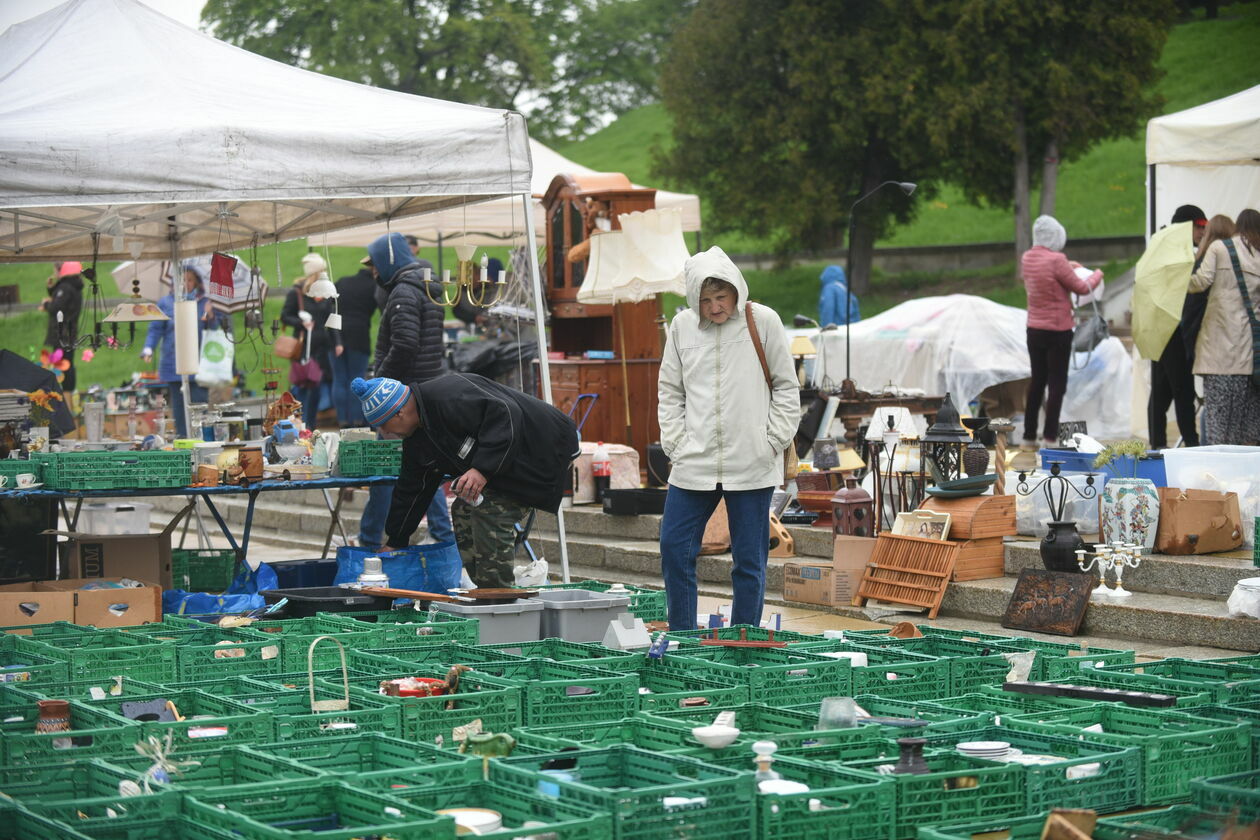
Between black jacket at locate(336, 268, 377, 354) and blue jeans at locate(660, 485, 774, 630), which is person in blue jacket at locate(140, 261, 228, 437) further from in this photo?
blue jeans at locate(660, 485, 774, 630)

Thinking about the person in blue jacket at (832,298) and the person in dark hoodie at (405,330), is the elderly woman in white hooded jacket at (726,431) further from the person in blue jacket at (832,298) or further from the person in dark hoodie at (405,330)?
the person in blue jacket at (832,298)

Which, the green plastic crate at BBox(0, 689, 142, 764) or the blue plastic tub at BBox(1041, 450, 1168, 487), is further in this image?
the blue plastic tub at BBox(1041, 450, 1168, 487)

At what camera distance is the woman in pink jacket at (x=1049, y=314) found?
38.8ft

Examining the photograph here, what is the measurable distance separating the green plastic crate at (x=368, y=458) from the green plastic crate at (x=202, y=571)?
1183mm

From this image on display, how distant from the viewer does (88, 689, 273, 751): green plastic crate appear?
4.43m

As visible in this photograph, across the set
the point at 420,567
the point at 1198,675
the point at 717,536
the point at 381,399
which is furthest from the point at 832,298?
the point at 1198,675

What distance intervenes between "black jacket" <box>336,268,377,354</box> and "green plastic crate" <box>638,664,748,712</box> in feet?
28.6

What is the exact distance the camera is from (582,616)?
21.4 feet

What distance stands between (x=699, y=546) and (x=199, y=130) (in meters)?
3.35

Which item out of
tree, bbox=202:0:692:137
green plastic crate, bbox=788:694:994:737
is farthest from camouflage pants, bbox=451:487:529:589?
tree, bbox=202:0:692:137

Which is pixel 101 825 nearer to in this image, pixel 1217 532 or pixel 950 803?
pixel 950 803

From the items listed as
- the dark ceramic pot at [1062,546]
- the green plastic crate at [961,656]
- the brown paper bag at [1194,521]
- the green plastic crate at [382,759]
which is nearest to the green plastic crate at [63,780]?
the green plastic crate at [382,759]

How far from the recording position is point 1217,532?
8.43 m

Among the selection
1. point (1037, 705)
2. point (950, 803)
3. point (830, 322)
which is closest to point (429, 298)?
point (1037, 705)
